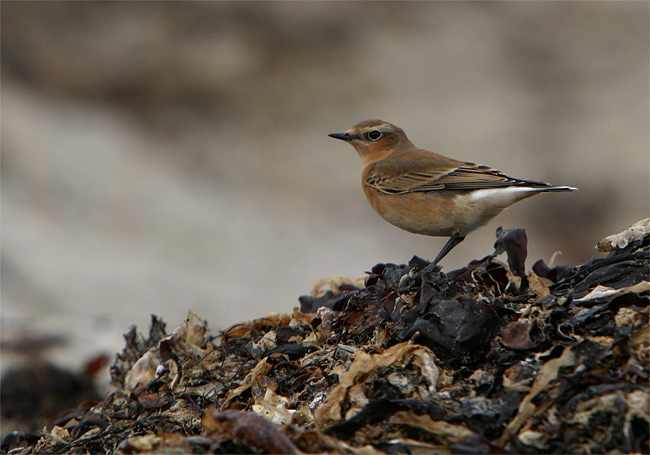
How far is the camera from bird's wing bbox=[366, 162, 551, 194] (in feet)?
20.2

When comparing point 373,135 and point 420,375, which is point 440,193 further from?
point 420,375

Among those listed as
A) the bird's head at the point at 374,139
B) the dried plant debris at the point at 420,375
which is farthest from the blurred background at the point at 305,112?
the dried plant debris at the point at 420,375

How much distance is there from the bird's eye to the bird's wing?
605 mm

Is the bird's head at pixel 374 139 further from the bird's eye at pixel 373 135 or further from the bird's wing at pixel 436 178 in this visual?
the bird's wing at pixel 436 178

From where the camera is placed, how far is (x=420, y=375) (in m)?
3.09

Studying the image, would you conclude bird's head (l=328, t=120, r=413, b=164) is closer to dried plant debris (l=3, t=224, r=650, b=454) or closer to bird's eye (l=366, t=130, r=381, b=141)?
bird's eye (l=366, t=130, r=381, b=141)

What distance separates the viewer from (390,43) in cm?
1338

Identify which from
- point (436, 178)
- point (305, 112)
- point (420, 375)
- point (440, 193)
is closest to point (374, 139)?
point (436, 178)

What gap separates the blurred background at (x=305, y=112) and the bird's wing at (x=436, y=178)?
5.01 meters

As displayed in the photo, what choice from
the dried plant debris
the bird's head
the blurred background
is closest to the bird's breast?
the bird's head

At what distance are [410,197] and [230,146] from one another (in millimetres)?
7733

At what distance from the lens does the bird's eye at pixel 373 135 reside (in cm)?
744

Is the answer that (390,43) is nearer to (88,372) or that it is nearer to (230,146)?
(230,146)

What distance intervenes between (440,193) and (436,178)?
223 mm
